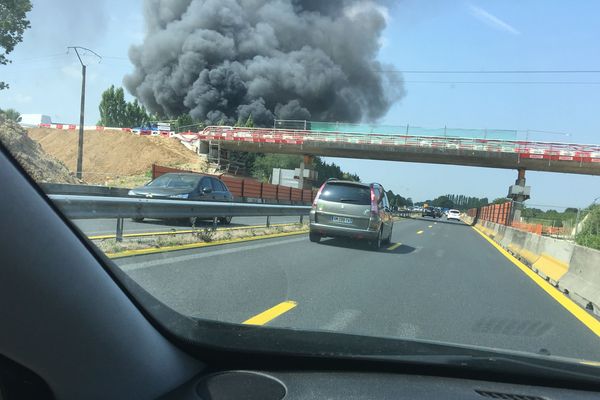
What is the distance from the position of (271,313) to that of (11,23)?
4289 mm

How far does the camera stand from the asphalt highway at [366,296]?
18.0ft

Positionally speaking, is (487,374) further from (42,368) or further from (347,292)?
(347,292)

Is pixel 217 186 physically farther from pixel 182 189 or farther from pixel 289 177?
pixel 289 177

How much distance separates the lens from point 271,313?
5.83 metres

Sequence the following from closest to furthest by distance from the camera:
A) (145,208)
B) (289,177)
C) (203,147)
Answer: (145,208) → (289,177) → (203,147)

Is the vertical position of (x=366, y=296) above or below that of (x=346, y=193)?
below

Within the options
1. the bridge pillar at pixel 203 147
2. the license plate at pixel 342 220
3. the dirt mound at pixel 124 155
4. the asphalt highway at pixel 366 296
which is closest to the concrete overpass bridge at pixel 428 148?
the bridge pillar at pixel 203 147

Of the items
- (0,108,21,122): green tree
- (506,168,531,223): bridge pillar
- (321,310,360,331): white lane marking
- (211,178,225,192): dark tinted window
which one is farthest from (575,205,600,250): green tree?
(506,168,531,223): bridge pillar

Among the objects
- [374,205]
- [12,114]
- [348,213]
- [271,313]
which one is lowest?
[271,313]

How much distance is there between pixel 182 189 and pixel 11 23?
13.2m

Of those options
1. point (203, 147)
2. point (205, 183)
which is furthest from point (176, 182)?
point (203, 147)

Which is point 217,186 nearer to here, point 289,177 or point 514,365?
point 514,365

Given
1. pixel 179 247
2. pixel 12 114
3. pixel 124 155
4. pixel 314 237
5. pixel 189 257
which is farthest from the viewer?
pixel 124 155

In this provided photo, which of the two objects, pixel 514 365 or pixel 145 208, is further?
pixel 145 208
